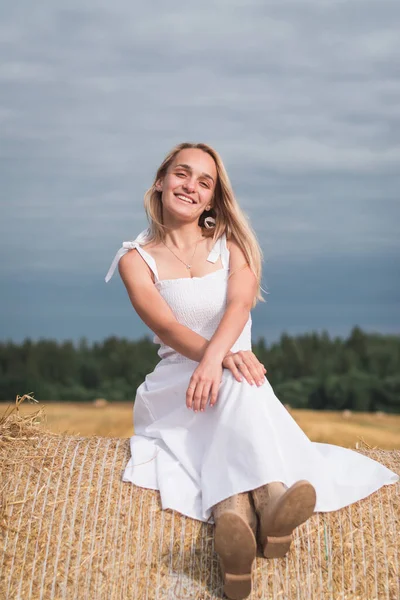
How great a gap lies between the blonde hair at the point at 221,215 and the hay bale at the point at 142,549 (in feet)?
2.73

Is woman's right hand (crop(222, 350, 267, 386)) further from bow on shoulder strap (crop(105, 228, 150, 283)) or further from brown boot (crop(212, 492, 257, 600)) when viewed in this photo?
bow on shoulder strap (crop(105, 228, 150, 283))

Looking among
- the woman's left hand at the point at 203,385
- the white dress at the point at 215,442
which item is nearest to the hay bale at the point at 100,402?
the white dress at the point at 215,442

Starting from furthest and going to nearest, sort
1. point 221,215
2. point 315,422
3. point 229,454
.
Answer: point 315,422, point 221,215, point 229,454

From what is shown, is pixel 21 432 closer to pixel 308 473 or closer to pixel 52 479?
pixel 52 479

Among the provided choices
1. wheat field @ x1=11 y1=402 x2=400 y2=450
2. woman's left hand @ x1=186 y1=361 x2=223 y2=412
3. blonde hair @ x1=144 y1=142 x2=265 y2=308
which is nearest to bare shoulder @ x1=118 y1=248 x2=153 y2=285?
blonde hair @ x1=144 y1=142 x2=265 y2=308

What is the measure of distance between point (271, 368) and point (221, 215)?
306cm

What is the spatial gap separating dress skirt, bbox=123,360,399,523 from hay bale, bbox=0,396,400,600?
0.18 ft

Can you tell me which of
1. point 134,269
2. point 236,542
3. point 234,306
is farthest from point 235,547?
point 134,269

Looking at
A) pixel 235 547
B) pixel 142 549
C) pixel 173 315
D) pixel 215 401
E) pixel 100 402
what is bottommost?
pixel 100 402

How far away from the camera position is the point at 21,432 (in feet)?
9.32

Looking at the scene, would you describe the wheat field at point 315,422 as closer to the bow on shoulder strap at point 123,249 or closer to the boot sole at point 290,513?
the bow on shoulder strap at point 123,249

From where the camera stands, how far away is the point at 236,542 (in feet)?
6.89

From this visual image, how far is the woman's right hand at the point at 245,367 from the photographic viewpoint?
251cm

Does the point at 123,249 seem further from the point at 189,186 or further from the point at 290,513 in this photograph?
the point at 290,513
